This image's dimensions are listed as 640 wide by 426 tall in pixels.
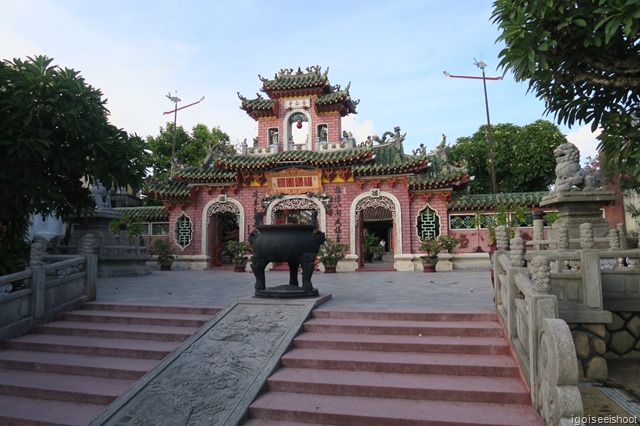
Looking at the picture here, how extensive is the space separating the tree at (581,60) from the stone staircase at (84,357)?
5481mm

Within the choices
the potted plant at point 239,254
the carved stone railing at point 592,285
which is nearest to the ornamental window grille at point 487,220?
the potted plant at point 239,254

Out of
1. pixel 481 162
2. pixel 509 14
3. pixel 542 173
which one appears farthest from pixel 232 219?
pixel 509 14

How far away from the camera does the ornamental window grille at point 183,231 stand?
677 inches

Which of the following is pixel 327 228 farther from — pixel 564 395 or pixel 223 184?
pixel 564 395

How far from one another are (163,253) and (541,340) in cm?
1544

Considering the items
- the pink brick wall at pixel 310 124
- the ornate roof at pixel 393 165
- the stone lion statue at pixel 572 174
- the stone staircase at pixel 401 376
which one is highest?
the pink brick wall at pixel 310 124

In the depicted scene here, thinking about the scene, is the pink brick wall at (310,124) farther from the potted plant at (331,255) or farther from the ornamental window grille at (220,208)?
the potted plant at (331,255)

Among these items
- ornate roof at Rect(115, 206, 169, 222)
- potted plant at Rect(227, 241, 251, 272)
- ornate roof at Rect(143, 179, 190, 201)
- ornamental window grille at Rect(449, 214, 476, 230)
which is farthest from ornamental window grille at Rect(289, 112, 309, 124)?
ornamental window grille at Rect(449, 214, 476, 230)

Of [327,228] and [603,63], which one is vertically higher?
[603,63]

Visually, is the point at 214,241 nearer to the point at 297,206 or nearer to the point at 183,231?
the point at 183,231

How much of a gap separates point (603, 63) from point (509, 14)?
1.33 m

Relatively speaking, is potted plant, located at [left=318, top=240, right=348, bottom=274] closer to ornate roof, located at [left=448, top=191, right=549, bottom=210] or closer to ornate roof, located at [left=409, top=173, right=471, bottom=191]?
ornate roof, located at [left=409, top=173, right=471, bottom=191]

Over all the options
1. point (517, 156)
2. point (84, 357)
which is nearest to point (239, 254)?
point (84, 357)

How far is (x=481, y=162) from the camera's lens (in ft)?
84.3
